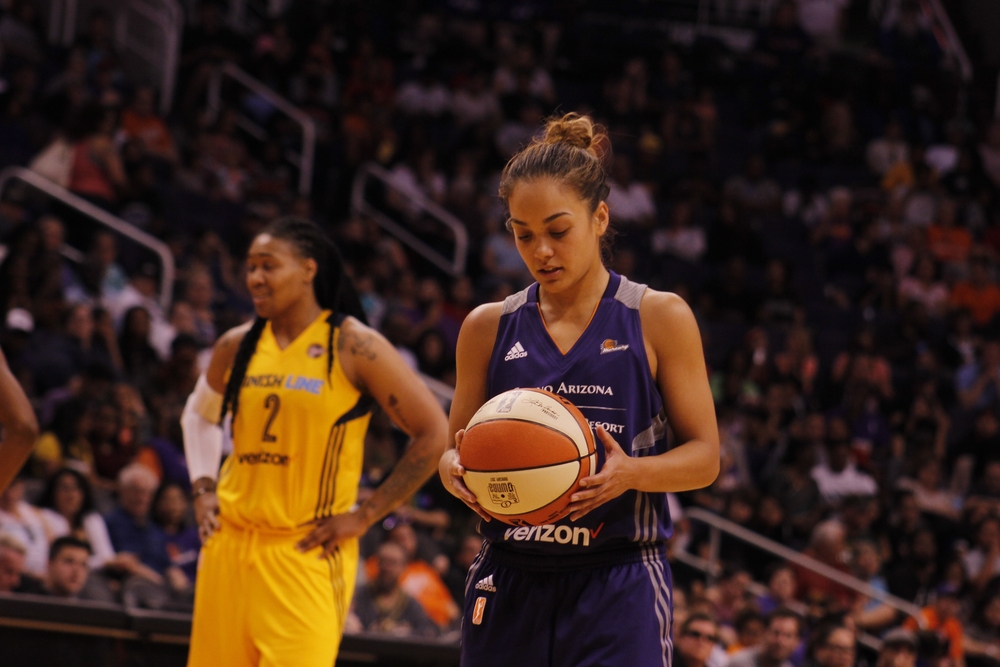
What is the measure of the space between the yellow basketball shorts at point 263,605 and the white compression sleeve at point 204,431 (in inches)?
16.5

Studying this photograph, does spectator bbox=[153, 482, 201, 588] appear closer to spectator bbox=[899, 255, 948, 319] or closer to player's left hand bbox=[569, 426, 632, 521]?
player's left hand bbox=[569, 426, 632, 521]

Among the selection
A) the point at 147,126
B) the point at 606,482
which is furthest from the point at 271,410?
the point at 147,126

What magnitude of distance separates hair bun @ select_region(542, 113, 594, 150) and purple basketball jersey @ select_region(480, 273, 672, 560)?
1.30 feet

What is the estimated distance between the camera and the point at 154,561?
7316 mm

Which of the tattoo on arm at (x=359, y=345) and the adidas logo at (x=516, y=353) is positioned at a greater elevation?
the tattoo on arm at (x=359, y=345)

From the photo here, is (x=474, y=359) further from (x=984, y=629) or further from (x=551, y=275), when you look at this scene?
(x=984, y=629)

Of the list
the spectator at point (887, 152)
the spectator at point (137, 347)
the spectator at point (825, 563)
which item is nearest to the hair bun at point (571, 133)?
the spectator at point (137, 347)

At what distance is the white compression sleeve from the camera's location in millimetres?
4535

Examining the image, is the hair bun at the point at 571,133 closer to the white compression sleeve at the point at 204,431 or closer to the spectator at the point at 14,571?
the white compression sleeve at the point at 204,431

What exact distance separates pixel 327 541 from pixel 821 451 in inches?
319

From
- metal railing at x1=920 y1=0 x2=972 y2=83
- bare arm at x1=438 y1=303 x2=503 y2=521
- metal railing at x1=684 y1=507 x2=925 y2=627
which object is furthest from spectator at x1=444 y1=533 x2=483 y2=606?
metal railing at x1=920 y1=0 x2=972 y2=83

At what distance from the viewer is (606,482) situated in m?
2.70

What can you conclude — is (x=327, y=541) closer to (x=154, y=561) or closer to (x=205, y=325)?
(x=154, y=561)

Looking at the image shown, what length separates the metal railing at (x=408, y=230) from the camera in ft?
40.8
